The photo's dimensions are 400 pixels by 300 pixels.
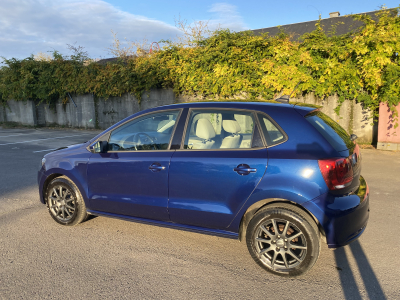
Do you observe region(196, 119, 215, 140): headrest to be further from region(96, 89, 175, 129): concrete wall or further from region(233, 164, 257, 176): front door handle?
region(96, 89, 175, 129): concrete wall

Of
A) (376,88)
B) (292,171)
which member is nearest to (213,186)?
(292,171)

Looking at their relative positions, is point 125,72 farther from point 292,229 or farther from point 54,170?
point 292,229

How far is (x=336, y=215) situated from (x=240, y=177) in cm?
93

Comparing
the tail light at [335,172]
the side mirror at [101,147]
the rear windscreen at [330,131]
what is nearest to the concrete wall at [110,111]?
the rear windscreen at [330,131]

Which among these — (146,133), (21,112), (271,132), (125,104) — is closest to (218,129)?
(271,132)

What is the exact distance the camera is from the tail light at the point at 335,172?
296 cm

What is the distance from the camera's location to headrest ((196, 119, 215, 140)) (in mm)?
3664

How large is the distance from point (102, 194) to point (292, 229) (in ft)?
7.58

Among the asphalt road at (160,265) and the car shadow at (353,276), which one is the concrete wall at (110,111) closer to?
the asphalt road at (160,265)

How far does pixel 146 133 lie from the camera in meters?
4.04

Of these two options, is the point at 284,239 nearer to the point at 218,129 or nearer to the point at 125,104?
the point at 218,129

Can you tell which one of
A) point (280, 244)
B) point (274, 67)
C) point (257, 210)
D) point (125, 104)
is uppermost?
point (274, 67)

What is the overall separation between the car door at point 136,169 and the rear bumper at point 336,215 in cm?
159

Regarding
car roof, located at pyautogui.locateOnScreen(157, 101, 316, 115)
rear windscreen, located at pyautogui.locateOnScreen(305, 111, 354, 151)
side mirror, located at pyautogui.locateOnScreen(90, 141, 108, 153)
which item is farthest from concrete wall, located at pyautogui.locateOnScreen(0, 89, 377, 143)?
side mirror, located at pyautogui.locateOnScreen(90, 141, 108, 153)
